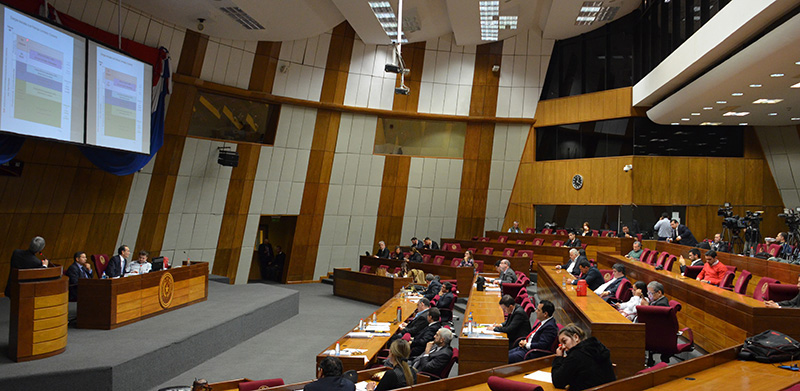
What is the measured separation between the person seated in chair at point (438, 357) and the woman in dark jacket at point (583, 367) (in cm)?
125

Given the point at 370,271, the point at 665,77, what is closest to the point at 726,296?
the point at 665,77

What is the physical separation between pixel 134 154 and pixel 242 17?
3776 millimetres

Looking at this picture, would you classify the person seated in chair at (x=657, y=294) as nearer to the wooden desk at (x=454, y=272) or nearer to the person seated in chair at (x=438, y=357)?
the person seated in chair at (x=438, y=357)

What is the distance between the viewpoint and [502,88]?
52.8ft

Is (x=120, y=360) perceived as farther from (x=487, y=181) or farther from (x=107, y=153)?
(x=487, y=181)

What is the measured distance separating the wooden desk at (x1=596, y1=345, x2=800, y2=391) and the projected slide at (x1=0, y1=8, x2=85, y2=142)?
290 inches

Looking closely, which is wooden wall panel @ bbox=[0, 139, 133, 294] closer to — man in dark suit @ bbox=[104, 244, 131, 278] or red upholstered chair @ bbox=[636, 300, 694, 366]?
man in dark suit @ bbox=[104, 244, 131, 278]

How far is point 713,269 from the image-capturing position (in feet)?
23.7

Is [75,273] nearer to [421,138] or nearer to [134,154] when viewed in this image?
[134,154]

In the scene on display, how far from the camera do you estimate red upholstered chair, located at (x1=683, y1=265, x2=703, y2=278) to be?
780 centimetres

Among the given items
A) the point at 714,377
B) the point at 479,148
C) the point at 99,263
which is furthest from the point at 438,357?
the point at 479,148

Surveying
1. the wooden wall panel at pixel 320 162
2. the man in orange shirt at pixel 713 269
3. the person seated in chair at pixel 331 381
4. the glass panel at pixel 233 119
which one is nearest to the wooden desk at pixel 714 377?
the person seated in chair at pixel 331 381

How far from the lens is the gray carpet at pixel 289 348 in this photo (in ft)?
21.0

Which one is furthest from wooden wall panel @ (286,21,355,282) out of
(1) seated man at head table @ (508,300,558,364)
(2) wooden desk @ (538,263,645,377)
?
(1) seated man at head table @ (508,300,558,364)
